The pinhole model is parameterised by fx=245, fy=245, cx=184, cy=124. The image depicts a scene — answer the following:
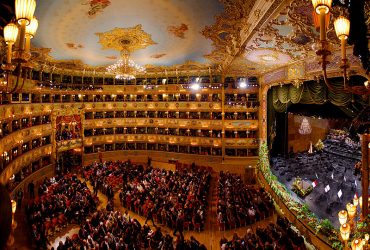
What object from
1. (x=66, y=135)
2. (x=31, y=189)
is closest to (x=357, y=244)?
(x=31, y=189)

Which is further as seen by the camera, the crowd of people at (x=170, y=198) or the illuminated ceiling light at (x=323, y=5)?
the crowd of people at (x=170, y=198)

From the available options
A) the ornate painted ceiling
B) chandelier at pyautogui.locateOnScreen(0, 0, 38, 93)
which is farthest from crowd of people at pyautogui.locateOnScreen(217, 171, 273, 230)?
chandelier at pyautogui.locateOnScreen(0, 0, 38, 93)

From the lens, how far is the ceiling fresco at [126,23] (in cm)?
876

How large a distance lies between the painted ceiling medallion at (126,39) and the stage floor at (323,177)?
1136 cm

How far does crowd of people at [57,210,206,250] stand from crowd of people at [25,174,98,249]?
5.07ft

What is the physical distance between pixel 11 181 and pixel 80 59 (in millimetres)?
9109

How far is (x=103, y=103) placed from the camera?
24.0 meters

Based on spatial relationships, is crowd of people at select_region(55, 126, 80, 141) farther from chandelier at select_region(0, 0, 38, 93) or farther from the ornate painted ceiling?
chandelier at select_region(0, 0, 38, 93)

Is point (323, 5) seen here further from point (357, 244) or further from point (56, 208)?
point (56, 208)

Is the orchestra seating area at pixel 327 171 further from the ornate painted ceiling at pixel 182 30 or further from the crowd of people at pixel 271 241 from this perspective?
the ornate painted ceiling at pixel 182 30

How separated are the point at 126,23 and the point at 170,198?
8962 mm

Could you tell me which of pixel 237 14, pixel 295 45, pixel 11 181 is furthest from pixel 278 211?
pixel 11 181

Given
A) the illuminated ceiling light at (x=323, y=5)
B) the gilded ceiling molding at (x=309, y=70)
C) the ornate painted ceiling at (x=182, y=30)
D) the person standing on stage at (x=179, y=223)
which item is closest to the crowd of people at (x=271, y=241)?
the person standing on stage at (x=179, y=223)

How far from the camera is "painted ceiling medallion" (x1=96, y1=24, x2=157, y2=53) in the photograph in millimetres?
11614
